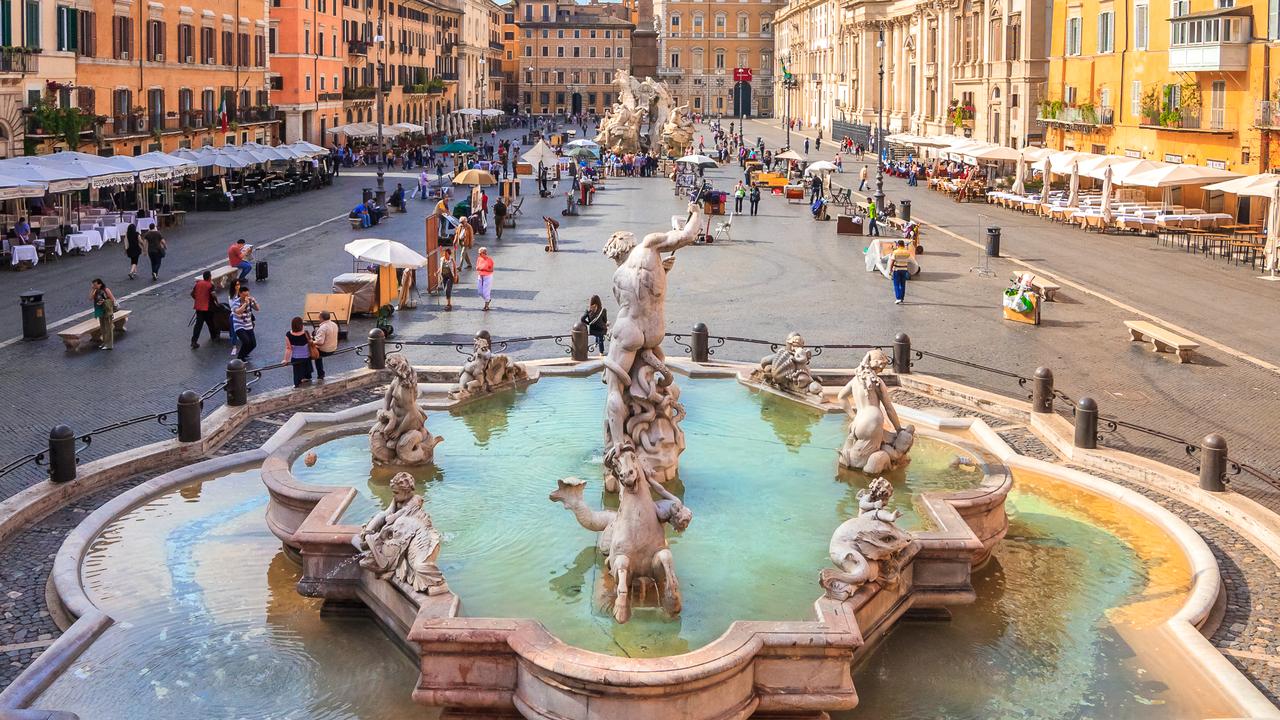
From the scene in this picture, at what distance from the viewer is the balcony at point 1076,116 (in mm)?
48125

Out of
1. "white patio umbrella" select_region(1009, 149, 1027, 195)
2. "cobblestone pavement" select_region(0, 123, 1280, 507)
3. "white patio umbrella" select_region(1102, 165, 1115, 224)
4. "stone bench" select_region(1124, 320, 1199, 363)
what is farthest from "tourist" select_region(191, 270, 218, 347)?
"white patio umbrella" select_region(1009, 149, 1027, 195)

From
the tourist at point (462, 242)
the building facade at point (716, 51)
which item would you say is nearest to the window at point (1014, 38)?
the tourist at point (462, 242)


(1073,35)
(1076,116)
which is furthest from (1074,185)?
(1073,35)

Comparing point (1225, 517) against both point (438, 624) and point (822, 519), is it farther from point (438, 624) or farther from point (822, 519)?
point (438, 624)

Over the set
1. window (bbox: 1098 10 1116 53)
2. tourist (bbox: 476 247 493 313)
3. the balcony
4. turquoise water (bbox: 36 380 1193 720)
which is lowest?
turquoise water (bbox: 36 380 1193 720)

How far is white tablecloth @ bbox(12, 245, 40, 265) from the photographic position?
1168 inches

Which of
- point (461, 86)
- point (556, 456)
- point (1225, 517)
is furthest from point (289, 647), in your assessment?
point (461, 86)

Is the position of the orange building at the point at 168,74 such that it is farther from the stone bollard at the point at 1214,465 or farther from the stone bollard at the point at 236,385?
the stone bollard at the point at 1214,465

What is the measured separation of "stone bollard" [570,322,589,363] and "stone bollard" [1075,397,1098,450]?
643cm

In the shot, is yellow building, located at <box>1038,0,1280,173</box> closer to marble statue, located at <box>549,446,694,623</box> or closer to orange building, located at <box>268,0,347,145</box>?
marble statue, located at <box>549,446,694,623</box>

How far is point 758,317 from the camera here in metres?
24.2

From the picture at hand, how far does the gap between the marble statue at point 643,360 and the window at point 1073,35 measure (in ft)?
142

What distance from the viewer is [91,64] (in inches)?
1684

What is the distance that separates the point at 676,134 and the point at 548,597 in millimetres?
63513
